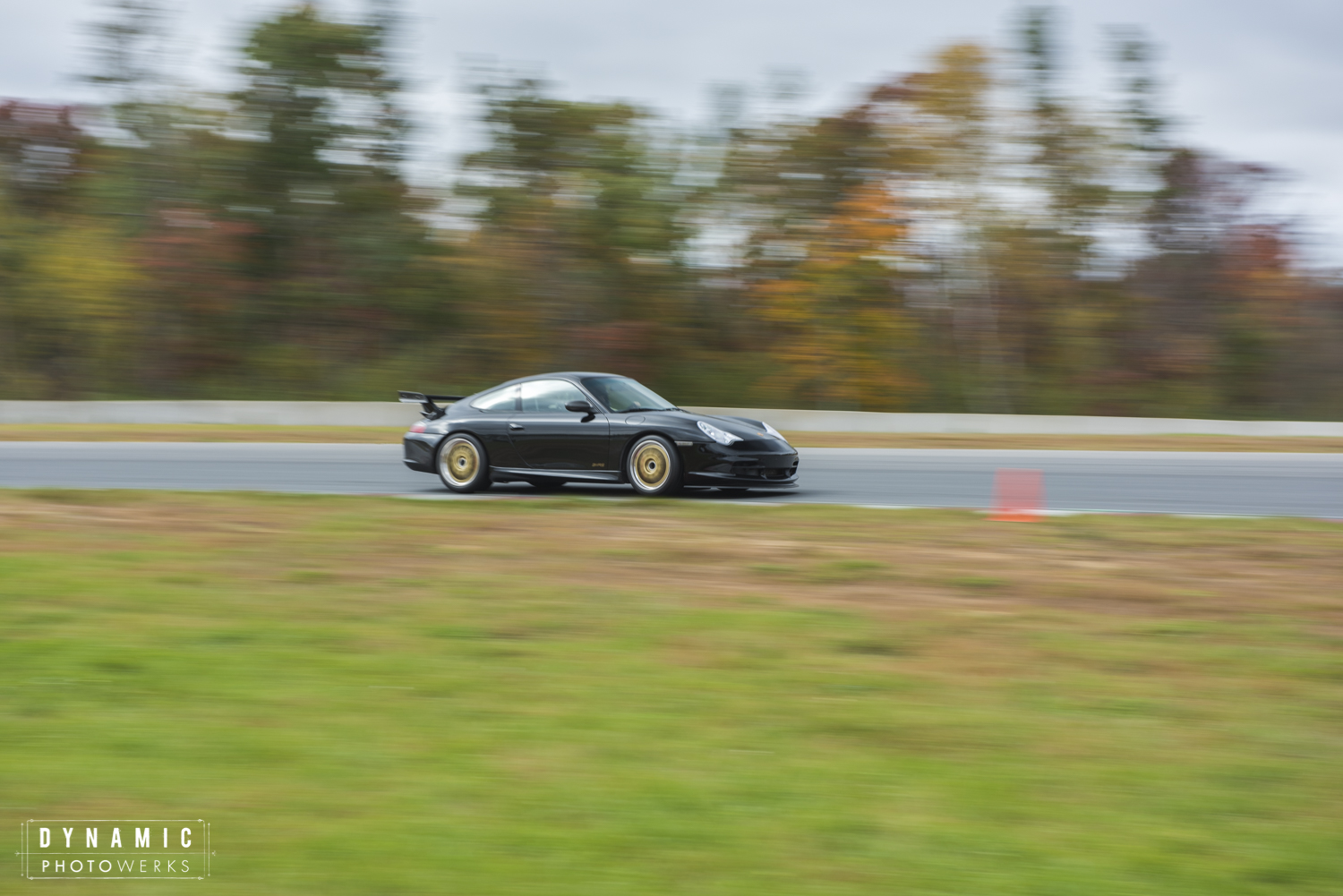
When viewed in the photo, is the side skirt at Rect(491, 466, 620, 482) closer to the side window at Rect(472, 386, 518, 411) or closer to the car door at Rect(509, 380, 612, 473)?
the car door at Rect(509, 380, 612, 473)

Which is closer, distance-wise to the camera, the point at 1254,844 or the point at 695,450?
the point at 1254,844

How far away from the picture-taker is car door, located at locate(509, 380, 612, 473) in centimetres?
1178

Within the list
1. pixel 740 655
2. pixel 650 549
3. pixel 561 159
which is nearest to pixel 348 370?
pixel 561 159

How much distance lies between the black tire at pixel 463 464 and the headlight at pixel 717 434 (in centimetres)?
239

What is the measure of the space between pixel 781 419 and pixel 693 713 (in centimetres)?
2252

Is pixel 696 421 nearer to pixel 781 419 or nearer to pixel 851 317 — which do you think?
pixel 781 419

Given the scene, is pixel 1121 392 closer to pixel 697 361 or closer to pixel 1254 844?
pixel 697 361

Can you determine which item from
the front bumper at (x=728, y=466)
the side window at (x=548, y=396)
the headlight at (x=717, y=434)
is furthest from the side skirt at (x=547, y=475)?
the headlight at (x=717, y=434)

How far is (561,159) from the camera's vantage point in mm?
37438

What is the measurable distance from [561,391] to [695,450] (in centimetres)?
158

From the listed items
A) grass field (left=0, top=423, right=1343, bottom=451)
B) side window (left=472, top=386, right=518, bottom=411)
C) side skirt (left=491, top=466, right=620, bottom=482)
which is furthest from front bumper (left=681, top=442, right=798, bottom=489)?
grass field (left=0, top=423, right=1343, bottom=451)

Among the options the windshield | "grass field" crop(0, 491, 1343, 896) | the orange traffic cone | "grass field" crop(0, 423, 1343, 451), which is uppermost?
the windshield

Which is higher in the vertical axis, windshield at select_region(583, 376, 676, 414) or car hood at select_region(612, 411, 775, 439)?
→ windshield at select_region(583, 376, 676, 414)

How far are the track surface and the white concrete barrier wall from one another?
21.9 ft
